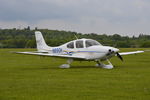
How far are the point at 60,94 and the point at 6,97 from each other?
1.54 meters

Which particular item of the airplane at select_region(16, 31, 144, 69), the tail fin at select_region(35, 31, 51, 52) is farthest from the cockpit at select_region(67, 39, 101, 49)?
the tail fin at select_region(35, 31, 51, 52)

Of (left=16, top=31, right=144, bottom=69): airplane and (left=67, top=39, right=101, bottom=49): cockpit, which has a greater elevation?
(left=67, top=39, right=101, bottom=49): cockpit

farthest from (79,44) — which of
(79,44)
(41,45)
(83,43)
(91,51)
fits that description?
(41,45)

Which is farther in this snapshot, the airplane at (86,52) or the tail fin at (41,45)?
the tail fin at (41,45)

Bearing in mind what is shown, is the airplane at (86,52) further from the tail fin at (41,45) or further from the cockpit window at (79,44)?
the tail fin at (41,45)

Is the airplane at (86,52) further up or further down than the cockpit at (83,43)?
further down

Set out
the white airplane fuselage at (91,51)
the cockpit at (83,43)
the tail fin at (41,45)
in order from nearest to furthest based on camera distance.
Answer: the white airplane fuselage at (91,51)
the cockpit at (83,43)
the tail fin at (41,45)

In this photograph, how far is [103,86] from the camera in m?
11.7

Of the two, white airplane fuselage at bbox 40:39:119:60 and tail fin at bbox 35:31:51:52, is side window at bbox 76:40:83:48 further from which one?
tail fin at bbox 35:31:51:52

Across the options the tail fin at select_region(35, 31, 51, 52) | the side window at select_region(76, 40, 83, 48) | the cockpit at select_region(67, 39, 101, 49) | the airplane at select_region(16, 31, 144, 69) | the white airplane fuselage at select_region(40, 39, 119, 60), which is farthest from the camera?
the tail fin at select_region(35, 31, 51, 52)

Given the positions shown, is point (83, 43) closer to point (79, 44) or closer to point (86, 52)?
point (79, 44)

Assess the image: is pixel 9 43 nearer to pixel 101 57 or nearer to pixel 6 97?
Answer: pixel 101 57

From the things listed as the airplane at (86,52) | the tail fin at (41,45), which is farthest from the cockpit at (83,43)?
the tail fin at (41,45)

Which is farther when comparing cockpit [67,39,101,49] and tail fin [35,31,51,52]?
tail fin [35,31,51,52]
